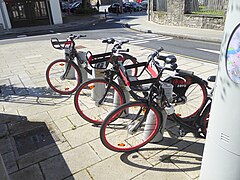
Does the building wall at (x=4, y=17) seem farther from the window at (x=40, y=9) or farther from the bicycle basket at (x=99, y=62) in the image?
the bicycle basket at (x=99, y=62)

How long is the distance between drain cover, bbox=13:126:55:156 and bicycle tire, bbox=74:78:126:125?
67 cm

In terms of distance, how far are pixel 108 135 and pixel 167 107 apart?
1.12 meters

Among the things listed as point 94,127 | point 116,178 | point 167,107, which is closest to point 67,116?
point 94,127

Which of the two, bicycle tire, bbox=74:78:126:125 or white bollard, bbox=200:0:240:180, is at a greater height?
white bollard, bbox=200:0:240:180

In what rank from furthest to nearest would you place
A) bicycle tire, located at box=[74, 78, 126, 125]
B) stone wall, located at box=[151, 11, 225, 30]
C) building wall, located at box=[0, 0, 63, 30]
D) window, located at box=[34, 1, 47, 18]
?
window, located at box=[34, 1, 47, 18]
building wall, located at box=[0, 0, 63, 30]
stone wall, located at box=[151, 11, 225, 30]
bicycle tire, located at box=[74, 78, 126, 125]

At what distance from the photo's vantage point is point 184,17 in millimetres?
15484

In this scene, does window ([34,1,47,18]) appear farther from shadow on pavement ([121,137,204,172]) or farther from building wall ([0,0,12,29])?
shadow on pavement ([121,137,204,172])

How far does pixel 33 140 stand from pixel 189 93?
10.2 feet

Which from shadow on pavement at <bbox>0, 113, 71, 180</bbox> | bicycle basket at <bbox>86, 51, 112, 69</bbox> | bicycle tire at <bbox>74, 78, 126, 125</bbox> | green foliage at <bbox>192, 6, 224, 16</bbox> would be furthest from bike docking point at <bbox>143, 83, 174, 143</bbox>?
green foliage at <bbox>192, 6, 224, 16</bbox>

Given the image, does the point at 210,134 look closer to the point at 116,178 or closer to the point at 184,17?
the point at 116,178

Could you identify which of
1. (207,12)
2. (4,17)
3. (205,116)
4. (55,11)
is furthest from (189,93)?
(55,11)

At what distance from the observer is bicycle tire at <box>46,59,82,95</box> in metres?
4.88

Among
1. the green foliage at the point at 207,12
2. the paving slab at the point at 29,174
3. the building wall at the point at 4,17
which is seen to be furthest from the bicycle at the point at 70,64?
the building wall at the point at 4,17

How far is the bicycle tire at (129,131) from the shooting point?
2846 mm
